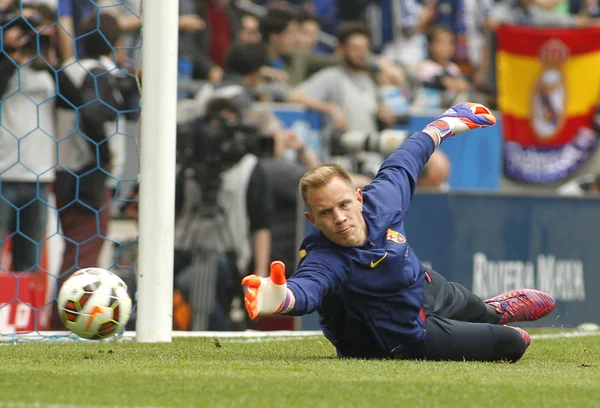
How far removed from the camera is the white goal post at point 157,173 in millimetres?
6082

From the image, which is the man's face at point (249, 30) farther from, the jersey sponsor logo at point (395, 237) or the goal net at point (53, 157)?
the jersey sponsor logo at point (395, 237)

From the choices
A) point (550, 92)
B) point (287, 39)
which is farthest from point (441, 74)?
point (287, 39)

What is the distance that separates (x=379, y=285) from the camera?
4.82 meters

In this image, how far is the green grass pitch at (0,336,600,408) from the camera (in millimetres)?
3592

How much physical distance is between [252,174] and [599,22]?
723 cm

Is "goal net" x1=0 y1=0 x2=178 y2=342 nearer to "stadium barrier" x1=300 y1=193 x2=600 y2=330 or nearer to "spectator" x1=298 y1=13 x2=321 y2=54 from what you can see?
"stadium barrier" x1=300 y1=193 x2=600 y2=330

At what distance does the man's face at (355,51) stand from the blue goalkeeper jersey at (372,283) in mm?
5810

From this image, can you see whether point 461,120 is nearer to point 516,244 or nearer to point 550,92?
point 516,244

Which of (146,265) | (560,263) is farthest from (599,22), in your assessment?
(146,265)

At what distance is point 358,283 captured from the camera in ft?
15.7

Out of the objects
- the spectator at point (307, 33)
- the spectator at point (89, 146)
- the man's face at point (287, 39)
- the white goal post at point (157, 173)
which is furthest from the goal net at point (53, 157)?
the spectator at point (307, 33)

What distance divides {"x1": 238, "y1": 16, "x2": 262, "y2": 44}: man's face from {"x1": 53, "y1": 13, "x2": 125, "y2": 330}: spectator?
3615 millimetres

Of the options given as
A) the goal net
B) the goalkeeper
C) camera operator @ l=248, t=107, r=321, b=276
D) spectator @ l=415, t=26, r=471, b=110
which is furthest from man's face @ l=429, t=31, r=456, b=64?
the goalkeeper

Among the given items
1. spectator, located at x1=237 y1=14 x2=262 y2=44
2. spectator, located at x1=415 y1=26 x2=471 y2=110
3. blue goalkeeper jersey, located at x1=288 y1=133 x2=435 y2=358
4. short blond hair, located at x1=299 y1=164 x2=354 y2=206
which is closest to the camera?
short blond hair, located at x1=299 y1=164 x2=354 y2=206
